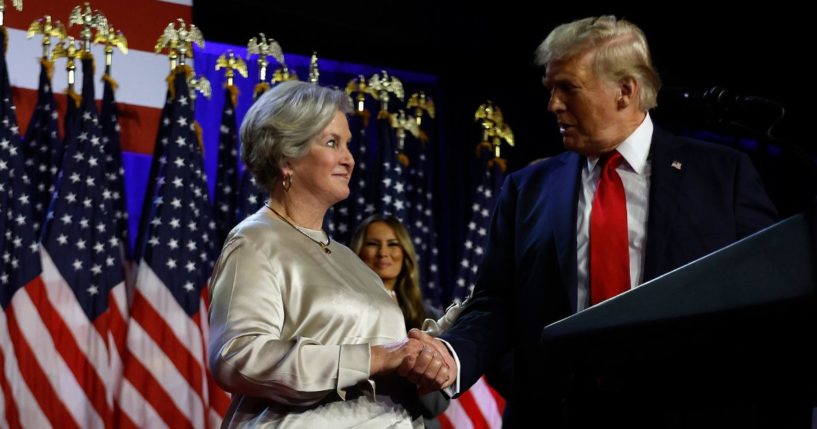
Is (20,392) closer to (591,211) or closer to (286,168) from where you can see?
(286,168)

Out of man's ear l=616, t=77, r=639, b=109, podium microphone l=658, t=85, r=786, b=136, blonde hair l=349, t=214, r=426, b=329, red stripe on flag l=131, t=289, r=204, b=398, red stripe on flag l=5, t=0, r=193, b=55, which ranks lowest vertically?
red stripe on flag l=131, t=289, r=204, b=398

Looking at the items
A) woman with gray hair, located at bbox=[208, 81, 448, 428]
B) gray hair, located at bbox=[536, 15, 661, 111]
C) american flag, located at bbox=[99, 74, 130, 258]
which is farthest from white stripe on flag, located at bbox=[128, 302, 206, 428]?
gray hair, located at bbox=[536, 15, 661, 111]

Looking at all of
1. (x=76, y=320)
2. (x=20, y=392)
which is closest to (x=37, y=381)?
(x=20, y=392)

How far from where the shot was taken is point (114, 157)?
4855 mm

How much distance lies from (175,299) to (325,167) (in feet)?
8.67

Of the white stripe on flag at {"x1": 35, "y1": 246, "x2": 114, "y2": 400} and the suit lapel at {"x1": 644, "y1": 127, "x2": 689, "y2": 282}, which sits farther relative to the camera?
the white stripe on flag at {"x1": 35, "y1": 246, "x2": 114, "y2": 400}

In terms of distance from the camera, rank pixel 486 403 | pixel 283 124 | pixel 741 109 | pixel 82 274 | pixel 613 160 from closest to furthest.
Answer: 1. pixel 741 109
2. pixel 613 160
3. pixel 283 124
4. pixel 82 274
5. pixel 486 403

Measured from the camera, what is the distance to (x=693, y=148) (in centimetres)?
195

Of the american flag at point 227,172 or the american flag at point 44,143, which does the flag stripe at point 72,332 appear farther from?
the american flag at point 227,172

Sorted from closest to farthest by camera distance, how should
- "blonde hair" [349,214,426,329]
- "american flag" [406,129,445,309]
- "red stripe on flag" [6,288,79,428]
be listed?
"blonde hair" [349,214,426,329] → "red stripe on flag" [6,288,79,428] → "american flag" [406,129,445,309]

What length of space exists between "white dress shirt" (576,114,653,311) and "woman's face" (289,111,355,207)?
0.55 metres

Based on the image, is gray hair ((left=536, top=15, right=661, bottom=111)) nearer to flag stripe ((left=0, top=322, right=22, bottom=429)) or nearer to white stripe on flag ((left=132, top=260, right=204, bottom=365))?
white stripe on flag ((left=132, top=260, right=204, bottom=365))

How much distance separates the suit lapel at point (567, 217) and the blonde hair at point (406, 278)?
2.11 metres

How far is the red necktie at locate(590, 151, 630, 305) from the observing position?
1.86m
